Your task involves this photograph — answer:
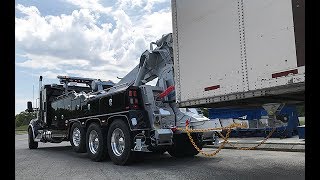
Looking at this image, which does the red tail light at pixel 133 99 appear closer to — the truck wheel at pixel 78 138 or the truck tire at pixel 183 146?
the truck tire at pixel 183 146

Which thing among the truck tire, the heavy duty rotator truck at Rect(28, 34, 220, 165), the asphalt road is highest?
the heavy duty rotator truck at Rect(28, 34, 220, 165)

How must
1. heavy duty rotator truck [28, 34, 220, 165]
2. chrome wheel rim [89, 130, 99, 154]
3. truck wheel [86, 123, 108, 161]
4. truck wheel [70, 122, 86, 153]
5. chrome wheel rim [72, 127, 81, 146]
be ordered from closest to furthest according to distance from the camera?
heavy duty rotator truck [28, 34, 220, 165] < truck wheel [86, 123, 108, 161] < chrome wheel rim [89, 130, 99, 154] < truck wheel [70, 122, 86, 153] < chrome wheel rim [72, 127, 81, 146]

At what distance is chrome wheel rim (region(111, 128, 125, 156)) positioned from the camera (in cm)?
939

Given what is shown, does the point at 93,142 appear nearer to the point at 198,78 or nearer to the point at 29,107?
the point at 198,78

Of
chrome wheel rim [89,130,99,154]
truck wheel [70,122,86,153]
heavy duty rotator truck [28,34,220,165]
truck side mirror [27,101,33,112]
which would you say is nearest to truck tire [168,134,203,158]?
heavy duty rotator truck [28,34,220,165]

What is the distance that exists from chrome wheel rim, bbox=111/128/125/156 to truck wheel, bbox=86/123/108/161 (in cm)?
53

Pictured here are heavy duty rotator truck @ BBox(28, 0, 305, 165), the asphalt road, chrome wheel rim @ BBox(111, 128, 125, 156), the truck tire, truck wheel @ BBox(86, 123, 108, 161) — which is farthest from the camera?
truck wheel @ BBox(86, 123, 108, 161)

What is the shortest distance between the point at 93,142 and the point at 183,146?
9.02 ft

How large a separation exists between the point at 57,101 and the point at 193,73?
354 inches

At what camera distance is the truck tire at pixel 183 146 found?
983 cm

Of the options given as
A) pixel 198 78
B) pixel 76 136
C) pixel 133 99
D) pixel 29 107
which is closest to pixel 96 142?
pixel 76 136

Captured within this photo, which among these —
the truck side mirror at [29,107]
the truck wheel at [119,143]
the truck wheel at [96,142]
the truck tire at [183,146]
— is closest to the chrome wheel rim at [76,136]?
the truck wheel at [96,142]

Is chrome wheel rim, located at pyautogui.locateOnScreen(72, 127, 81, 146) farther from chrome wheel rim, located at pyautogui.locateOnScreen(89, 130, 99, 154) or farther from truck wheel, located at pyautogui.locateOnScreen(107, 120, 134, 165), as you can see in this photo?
truck wheel, located at pyautogui.locateOnScreen(107, 120, 134, 165)
